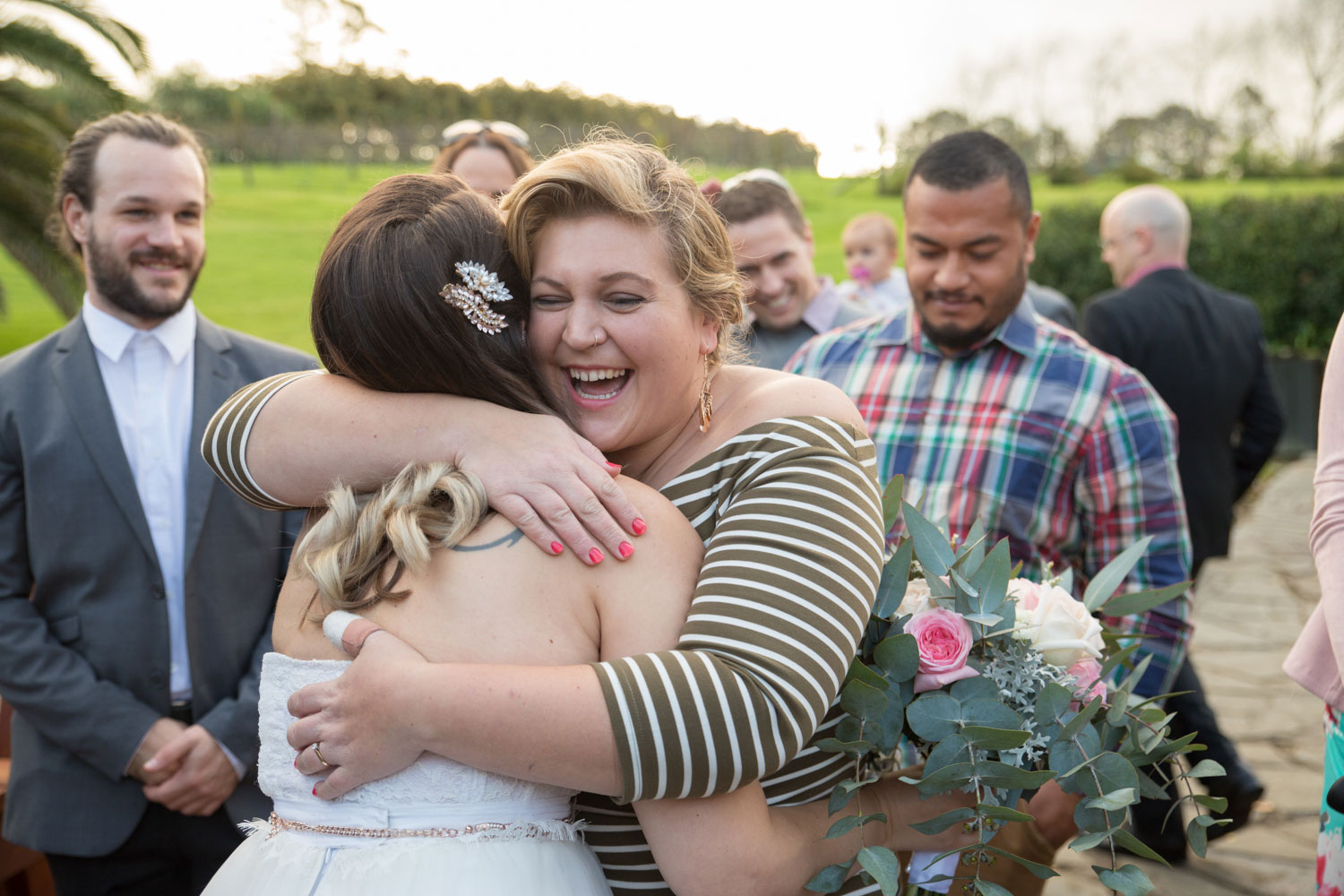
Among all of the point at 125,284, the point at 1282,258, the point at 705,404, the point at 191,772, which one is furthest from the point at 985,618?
the point at 1282,258

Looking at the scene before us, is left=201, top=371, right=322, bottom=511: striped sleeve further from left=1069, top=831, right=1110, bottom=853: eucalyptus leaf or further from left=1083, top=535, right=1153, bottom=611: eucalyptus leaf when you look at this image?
left=1083, top=535, right=1153, bottom=611: eucalyptus leaf

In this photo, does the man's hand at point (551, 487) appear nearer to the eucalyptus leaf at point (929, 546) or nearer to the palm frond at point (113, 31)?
the eucalyptus leaf at point (929, 546)

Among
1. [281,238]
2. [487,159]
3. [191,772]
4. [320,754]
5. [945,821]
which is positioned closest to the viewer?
[320,754]

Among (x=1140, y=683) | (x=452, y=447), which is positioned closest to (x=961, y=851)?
(x=452, y=447)

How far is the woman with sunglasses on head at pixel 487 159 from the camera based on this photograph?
179 inches

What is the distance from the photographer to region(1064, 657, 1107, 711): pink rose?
204 centimetres

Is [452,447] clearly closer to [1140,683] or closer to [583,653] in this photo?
[583,653]

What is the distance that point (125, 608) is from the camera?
3.13 meters

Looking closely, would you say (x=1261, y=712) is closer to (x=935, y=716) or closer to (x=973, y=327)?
(x=973, y=327)

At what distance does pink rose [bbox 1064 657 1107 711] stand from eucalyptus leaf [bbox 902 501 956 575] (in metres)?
0.31

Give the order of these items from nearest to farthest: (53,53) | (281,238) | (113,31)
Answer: (113,31) → (53,53) → (281,238)

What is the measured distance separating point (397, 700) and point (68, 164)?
9.54ft

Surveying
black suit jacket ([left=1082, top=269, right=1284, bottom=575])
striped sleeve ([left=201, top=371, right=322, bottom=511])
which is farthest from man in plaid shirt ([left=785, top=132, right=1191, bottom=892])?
black suit jacket ([left=1082, top=269, right=1284, bottom=575])

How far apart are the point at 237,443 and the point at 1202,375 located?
18.4ft
